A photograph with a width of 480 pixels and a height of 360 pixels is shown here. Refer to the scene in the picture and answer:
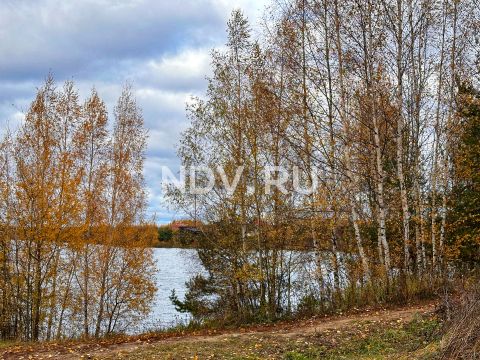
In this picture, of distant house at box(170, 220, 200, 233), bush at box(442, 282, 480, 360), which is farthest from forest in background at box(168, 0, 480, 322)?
bush at box(442, 282, 480, 360)

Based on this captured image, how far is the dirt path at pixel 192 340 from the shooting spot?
8.69 metres

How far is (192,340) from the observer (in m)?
9.54

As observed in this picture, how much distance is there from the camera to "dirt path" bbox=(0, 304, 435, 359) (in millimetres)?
8688

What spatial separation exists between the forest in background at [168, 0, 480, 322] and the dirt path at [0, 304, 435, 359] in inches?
57.9

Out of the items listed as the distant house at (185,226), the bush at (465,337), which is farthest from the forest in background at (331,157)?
the bush at (465,337)

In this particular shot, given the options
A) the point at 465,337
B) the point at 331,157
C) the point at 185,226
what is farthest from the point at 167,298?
the point at 465,337

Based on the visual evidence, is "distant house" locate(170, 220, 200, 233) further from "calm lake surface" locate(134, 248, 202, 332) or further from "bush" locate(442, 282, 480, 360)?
"bush" locate(442, 282, 480, 360)

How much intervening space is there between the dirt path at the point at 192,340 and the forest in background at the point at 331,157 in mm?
1472

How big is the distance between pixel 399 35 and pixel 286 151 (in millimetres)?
4209

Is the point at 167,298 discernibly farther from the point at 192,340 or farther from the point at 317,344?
the point at 317,344

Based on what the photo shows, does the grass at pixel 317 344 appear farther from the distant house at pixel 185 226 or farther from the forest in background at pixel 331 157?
the distant house at pixel 185 226

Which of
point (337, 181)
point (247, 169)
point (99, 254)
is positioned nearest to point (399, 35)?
point (337, 181)

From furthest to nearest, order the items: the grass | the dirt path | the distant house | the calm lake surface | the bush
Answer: the calm lake surface
the distant house
the dirt path
the grass
the bush

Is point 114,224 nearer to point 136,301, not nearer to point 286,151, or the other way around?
point 136,301
